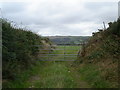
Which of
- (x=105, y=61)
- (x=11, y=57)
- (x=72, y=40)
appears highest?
(x=72, y=40)

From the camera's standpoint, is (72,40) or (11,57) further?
(72,40)

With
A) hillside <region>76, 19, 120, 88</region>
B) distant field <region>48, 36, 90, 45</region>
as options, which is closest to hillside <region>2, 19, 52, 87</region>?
hillside <region>76, 19, 120, 88</region>

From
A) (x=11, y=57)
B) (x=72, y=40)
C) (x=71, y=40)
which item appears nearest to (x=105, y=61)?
(x=11, y=57)

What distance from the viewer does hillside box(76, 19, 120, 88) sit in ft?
22.5

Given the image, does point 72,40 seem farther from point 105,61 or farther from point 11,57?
point 11,57

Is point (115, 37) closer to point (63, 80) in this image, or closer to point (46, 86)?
point (63, 80)

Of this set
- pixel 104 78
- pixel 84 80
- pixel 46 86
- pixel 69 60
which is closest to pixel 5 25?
pixel 46 86

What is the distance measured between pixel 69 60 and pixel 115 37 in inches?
193

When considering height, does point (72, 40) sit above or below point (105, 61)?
above

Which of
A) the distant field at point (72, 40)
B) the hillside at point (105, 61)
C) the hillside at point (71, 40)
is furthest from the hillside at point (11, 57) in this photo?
the hillside at point (71, 40)

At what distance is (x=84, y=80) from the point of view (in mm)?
7992

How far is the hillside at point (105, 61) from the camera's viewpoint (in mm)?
6873

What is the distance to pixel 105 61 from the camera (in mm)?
9273

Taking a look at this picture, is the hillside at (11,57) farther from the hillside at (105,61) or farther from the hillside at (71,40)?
the hillside at (71,40)
